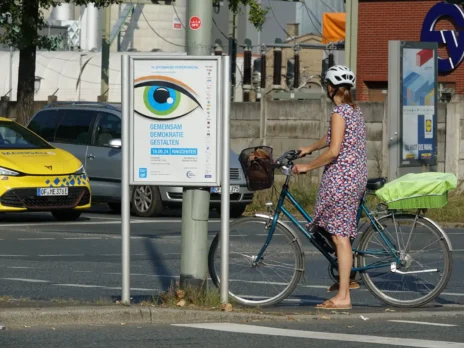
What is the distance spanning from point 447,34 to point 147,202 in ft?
58.2

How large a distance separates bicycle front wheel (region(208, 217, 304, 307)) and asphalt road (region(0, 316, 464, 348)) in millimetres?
724

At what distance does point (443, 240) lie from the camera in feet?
30.8

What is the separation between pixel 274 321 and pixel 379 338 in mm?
985

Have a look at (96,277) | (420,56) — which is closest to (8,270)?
(96,277)

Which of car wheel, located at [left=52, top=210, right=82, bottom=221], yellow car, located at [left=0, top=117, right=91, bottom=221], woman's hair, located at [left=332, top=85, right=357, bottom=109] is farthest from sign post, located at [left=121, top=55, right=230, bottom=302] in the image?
car wheel, located at [left=52, top=210, right=82, bottom=221]

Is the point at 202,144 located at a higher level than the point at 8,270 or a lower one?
higher

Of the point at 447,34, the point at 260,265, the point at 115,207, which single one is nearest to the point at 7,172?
the point at 115,207

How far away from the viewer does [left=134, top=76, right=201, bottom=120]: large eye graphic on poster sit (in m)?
8.80

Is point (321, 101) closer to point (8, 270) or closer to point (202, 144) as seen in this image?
point (8, 270)

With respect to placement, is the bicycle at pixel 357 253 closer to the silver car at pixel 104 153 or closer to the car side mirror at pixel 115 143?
the silver car at pixel 104 153

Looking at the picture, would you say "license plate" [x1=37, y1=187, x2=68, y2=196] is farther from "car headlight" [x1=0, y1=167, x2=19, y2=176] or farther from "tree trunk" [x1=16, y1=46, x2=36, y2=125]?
"tree trunk" [x1=16, y1=46, x2=36, y2=125]

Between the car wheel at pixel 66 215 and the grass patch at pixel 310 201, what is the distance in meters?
2.93

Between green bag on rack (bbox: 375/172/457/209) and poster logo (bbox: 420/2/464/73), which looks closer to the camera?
green bag on rack (bbox: 375/172/457/209)

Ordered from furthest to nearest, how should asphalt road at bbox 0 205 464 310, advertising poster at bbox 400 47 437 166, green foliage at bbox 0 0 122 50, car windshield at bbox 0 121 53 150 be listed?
green foliage at bbox 0 0 122 50, advertising poster at bbox 400 47 437 166, car windshield at bbox 0 121 53 150, asphalt road at bbox 0 205 464 310
